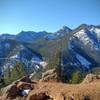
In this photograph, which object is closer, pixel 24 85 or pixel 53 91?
Answer: pixel 53 91

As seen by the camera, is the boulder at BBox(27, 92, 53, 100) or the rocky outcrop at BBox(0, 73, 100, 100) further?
the boulder at BBox(27, 92, 53, 100)

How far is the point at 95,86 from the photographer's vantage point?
36375mm

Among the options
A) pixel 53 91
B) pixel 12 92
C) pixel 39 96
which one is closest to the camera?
pixel 53 91

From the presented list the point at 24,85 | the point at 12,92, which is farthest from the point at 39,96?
the point at 12,92

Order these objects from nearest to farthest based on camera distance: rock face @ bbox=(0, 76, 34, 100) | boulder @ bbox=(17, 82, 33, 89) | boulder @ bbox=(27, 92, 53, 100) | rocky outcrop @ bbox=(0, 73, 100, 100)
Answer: rocky outcrop @ bbox=(0, 73, 100, 100) < boulder @ bbox=(27, 92, 53, 100) < rock face @ bbox=(0, 76, 34, 100) < boulder @ bbox=(17, 82, 33, 89)

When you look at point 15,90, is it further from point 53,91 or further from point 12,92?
point 53,91

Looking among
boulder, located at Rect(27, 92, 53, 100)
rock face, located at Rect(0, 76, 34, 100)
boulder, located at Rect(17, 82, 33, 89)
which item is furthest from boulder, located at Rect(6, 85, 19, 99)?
boulder, located at Rect(27, 92, 53, 100)

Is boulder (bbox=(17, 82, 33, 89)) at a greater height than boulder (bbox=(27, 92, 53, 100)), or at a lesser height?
greater

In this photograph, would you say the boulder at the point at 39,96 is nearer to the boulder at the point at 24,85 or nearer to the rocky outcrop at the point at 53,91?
the rocky outcrop at the point at 53,91

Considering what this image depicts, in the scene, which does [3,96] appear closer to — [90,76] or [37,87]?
[37,87]

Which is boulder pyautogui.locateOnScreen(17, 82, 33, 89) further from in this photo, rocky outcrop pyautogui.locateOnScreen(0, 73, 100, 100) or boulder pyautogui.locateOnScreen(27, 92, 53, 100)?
boulder pyautogui.locateOnScreen(27, 92, 53, 100)

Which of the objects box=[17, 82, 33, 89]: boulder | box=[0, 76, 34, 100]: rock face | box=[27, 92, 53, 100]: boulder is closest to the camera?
box=[27, 92, 53, 100]: boulder

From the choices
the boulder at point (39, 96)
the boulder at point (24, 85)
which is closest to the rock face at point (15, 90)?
the boulder at point (24, 85)

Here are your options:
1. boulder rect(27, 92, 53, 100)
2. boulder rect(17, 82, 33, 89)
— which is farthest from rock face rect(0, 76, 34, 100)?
boulder rect(27, 92, 53, 100)
